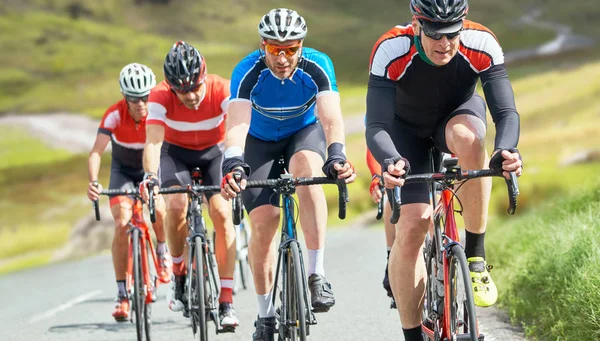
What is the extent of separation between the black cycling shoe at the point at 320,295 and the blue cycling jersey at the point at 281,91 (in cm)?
117

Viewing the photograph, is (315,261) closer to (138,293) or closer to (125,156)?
(138,293)

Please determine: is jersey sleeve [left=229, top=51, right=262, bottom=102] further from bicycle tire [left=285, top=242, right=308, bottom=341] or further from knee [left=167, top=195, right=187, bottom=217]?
knee [left=167, top=195, right=187, bottom=217]

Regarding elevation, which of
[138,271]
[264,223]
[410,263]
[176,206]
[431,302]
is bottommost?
[431,302]

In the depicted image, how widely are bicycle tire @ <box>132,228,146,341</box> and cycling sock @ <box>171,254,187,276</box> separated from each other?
1.16 ft

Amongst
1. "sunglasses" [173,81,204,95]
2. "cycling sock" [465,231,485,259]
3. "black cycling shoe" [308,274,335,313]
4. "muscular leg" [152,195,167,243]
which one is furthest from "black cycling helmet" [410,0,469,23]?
"muscular leg" [152,195,167,243]

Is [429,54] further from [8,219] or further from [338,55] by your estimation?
[338,55]

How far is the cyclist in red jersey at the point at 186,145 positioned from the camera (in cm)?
786

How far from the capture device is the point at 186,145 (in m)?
8.83

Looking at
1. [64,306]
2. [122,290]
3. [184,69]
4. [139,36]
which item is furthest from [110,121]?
[139,36]

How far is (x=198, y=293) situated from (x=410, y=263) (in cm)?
186

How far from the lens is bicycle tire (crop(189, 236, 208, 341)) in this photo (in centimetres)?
689

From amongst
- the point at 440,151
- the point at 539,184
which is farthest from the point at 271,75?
the point at 539,184

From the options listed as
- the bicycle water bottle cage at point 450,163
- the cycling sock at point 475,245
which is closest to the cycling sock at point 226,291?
the cycling sock at point 475,245

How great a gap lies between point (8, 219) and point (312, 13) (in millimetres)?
117188
